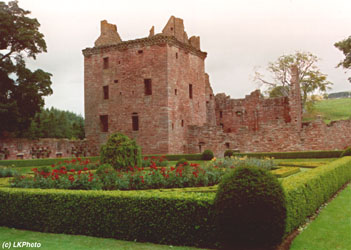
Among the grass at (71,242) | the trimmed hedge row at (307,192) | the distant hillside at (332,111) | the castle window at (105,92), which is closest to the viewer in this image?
the grass at (71,242)

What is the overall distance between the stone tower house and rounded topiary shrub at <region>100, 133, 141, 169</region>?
11.6 meters

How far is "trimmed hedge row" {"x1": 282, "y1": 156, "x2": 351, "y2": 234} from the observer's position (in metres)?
7.18

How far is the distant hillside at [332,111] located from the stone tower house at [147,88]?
2323cm

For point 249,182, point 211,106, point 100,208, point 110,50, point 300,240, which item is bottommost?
point 300,240

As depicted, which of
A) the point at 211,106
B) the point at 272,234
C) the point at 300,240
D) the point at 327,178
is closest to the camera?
the point at 272,234

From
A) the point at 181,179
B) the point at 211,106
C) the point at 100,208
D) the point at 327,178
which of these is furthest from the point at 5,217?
the point at 211,106

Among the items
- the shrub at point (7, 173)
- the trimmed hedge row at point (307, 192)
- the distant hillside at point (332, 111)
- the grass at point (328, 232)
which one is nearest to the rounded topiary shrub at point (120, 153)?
the shrub at point (7, 173)

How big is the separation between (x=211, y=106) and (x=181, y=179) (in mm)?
23661

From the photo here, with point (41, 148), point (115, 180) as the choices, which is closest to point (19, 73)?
point (41, 148)

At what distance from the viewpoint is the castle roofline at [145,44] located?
89.7 feet

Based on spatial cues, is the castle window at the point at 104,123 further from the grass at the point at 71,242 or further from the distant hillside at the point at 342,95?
the distant hillside at the point at 342,95

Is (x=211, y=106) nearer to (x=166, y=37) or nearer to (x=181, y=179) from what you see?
(x=166, y=37)

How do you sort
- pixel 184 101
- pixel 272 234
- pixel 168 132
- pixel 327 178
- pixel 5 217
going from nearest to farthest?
pixel 272 234
pixel 5 217
pixel 327 178
pixel 168 132
pixel 184 101

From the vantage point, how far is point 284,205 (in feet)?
20.1
